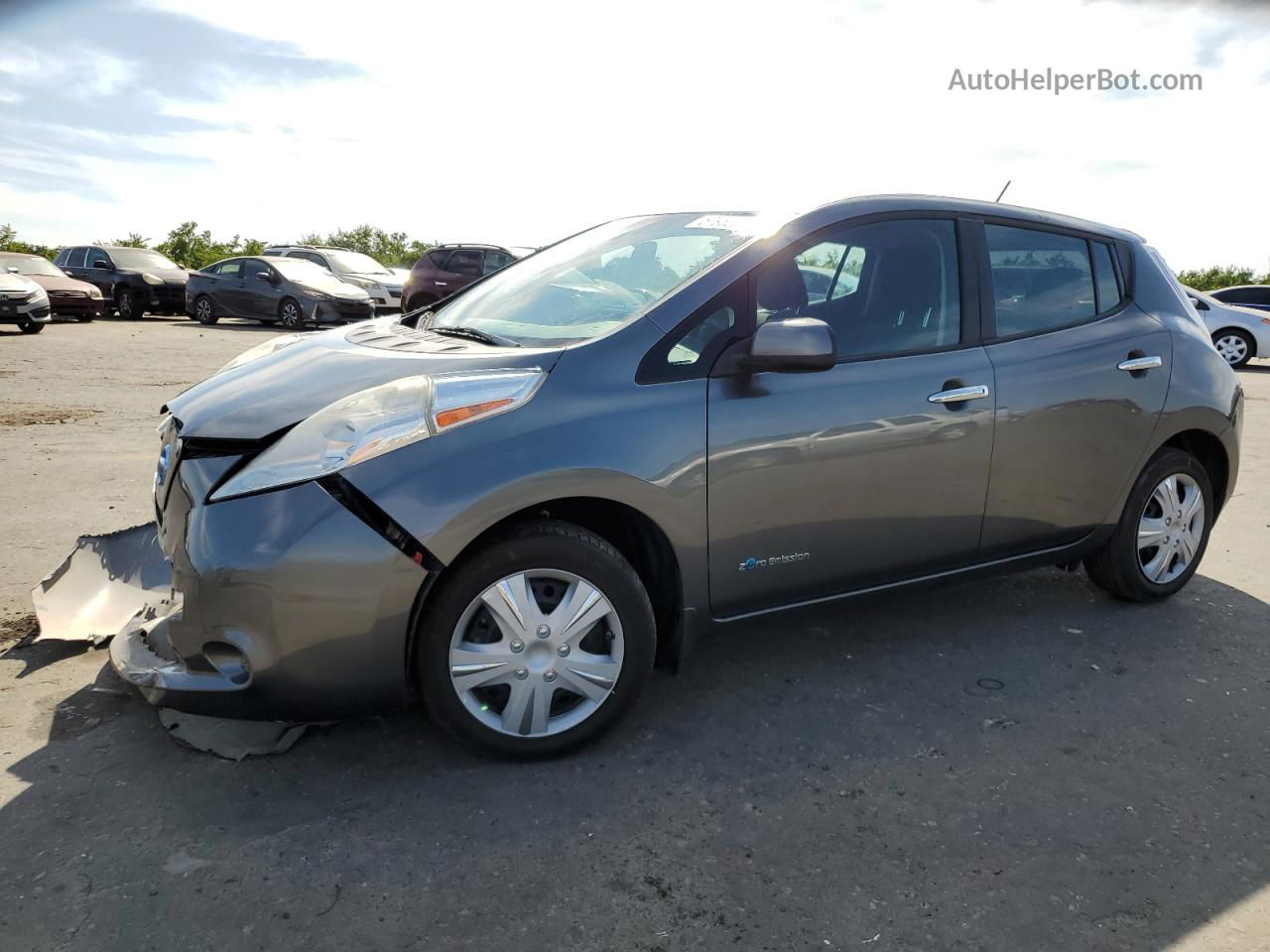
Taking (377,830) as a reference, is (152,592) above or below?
above

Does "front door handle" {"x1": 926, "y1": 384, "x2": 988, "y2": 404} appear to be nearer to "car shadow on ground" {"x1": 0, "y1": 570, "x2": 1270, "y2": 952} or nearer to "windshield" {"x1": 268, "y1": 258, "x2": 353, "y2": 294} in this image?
"car shadow on ground" {"x1": 0, "y1": 570, "x2": 1270, "y2": 952}

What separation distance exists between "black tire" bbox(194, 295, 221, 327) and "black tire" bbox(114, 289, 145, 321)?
205cm

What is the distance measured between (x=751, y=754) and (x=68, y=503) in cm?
413

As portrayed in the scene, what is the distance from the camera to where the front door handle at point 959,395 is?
3570mm

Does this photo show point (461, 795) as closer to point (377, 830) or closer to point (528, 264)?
point (377, 830)

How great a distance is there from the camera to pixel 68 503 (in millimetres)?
5473

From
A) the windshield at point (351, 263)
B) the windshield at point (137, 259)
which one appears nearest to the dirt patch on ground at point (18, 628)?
the windshield at point (351, 263)

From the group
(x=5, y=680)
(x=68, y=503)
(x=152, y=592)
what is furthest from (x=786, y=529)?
(x=68, y=503)

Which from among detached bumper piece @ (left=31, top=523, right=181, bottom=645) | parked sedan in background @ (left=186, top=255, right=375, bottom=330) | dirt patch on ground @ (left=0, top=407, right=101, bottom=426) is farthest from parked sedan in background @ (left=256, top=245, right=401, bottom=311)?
detached bumper piece @ (left=31, top=523, right=181, bottom=645)

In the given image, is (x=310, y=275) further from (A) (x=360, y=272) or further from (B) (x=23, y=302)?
(B) (x=23, y=302)

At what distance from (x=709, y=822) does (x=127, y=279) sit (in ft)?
75.2

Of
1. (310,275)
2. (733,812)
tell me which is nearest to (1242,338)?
(310,275)

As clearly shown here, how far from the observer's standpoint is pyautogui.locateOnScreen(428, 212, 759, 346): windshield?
3402mm

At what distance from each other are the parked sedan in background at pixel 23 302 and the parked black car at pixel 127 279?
5433mm
